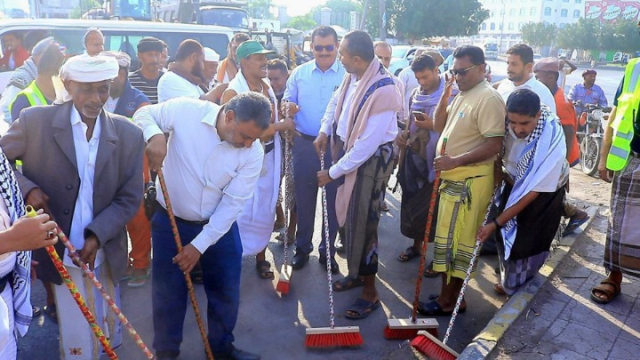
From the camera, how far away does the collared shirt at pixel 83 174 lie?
2621mm

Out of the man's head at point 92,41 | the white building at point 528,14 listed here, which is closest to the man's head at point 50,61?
the man's head at point 92,41

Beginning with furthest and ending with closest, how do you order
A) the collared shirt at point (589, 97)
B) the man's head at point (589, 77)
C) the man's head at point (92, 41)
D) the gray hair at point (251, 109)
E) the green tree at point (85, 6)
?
1. the green tree at point (85, 6)
2. the collared shirt at point (589, 97)
3. the man's head at point (589, 77)
4. the man's head at point (92, 41)
5. the gray hair at point (251, 109)

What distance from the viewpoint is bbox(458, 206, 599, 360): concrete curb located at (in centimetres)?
316

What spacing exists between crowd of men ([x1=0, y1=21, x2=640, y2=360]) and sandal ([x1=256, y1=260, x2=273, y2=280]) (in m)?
0.02

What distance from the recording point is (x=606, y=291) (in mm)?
3883

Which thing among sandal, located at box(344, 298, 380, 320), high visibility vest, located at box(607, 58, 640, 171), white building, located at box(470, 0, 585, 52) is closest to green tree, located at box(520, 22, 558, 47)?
white building, located at box(470, 0, 585, 52)

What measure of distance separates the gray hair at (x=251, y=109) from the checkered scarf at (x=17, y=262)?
1119mm

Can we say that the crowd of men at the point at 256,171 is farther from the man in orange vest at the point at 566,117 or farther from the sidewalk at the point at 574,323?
the sidewalk at the point at 574,323

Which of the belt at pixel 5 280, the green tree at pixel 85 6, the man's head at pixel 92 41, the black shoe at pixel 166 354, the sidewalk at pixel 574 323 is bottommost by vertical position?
the black shoe at pixel 166 354

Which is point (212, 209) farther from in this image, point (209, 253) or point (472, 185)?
point (472, 185)

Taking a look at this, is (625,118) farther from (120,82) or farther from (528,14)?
(528,14)

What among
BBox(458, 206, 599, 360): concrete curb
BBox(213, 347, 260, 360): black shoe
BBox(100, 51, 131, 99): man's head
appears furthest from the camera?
BBox(100, 51, 131, 99): man's head

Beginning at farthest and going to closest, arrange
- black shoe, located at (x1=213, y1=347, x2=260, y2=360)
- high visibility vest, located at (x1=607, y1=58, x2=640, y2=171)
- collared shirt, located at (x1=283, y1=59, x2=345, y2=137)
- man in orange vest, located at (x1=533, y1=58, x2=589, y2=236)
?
man in orange vest, located at (x1=533, y1=58, x2=589, y2=236), collared shirt, located at (x1=283, y1=59, x2=345, y2=137), high visibility vest, located at (x1=607, y1=58, x2=640, y2=171), black shoe, located at (x1=213, y1=347, x2=260, y2=360)

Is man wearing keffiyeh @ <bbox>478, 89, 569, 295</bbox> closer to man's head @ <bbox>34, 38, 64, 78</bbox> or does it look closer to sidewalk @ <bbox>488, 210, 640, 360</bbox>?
sidewalk @ <bbox>488, 210, 640, 360</bbox>
